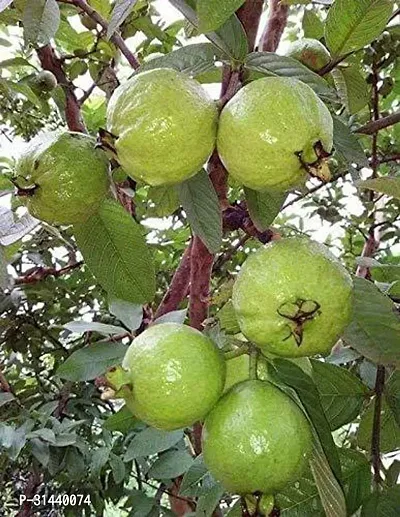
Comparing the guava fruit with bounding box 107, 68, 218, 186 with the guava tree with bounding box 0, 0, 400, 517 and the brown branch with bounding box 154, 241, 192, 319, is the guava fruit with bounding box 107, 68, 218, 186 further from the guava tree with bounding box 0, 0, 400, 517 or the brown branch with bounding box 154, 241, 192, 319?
the brown branch with bounding box 154, 241, 192, 319

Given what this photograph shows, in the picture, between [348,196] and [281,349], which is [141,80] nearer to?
[281,349]

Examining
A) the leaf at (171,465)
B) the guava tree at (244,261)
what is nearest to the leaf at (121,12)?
the guava tree at (244,261)

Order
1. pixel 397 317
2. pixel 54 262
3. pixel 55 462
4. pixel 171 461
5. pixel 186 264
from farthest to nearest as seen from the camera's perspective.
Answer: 1. pixel 54 262
2. pixel 55 462
3. pixel 171 461
4. pixel 186 264
5. pixel 397 317

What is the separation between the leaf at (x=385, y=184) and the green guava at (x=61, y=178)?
29 cm

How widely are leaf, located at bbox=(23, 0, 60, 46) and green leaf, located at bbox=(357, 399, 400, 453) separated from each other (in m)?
0.72

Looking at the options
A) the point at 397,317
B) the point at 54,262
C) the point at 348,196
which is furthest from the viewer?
the point at 348,196

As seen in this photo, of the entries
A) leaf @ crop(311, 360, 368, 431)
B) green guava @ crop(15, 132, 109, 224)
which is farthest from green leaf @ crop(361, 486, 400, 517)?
green guava @ crop(15, 132, 109, 224)

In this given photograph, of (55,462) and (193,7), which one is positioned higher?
(193,7)

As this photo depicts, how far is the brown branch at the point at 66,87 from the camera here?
1367mm

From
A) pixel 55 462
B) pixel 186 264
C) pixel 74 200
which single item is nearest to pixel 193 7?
pixel 74 200

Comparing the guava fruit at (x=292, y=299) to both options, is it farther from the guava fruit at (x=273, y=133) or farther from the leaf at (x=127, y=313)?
the leaf at (x=127, y=313)

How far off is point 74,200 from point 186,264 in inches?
17.6

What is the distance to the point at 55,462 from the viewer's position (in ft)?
5.57

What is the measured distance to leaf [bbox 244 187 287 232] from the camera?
2.68ft
